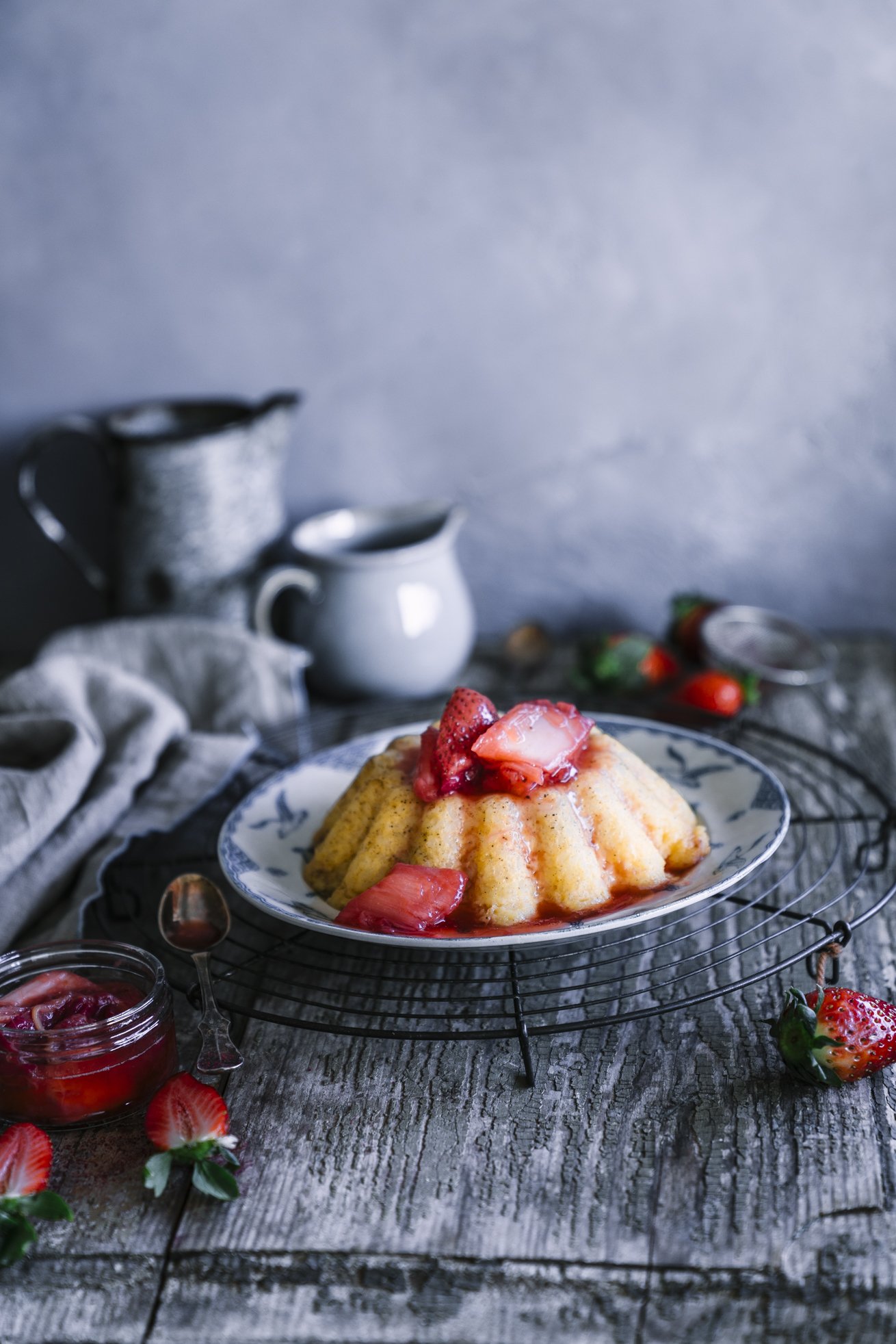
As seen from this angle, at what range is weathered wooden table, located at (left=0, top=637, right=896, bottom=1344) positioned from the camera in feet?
3.43

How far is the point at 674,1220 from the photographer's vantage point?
1104mm

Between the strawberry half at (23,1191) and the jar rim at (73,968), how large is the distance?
10 centimetres

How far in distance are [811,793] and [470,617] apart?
808mm

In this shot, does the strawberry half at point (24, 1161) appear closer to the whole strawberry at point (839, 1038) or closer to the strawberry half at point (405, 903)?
the strawberry half at point (405, 903)

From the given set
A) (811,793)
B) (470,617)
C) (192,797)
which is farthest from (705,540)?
(192,797)

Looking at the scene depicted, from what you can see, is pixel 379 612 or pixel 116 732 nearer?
pixel 116 732

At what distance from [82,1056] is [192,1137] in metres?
0.15

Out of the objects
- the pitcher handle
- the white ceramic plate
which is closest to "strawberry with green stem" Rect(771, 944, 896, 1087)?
the white ceramic plate

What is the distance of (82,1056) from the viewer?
1240 millimetres

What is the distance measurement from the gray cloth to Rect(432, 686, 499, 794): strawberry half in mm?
521

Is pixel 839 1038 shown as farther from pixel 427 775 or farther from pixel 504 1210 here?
pixel 427 775

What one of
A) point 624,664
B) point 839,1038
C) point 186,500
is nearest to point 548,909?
point 839,1038

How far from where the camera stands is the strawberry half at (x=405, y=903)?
1.39 metres

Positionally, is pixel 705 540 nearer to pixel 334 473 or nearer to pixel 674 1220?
pixel 334 473
